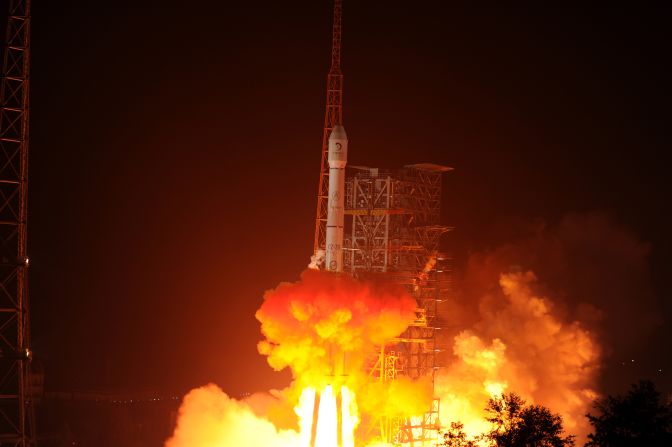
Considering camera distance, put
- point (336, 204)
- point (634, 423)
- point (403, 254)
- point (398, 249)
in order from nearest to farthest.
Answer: point (634, 423) → point (336, 204) → point (398, 249) → point (403, 254)

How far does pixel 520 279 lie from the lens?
76.4 meters

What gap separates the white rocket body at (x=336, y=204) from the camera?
66.2m

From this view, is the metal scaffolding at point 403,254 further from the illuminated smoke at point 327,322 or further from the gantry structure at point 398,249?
Result: the illuminated smoke at point 327,322

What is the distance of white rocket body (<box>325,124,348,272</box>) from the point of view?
2606 inches

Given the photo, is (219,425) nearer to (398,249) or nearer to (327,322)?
(327,322)

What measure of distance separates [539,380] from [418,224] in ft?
38.9

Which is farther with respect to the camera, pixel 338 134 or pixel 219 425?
pixel 219 425

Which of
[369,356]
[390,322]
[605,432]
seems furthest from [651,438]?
[369,356]

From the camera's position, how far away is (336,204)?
66.4 meters

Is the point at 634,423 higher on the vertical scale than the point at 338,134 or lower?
lower

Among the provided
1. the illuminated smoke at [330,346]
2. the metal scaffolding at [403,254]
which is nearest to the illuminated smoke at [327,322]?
the illuminated smoke at [330,346]

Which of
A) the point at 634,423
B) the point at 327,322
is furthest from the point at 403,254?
the point at 634,423

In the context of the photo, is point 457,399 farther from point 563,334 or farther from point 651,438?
point 651,438

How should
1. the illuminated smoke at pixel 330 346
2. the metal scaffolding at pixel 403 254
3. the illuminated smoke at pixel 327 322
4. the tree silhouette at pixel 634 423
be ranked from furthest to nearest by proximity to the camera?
1. the metal scaffolding at pixel 403 254
2. the illuminated smoke at pixel 330 346
3. the illuminated smoke at pixel 327 322
4. the tree silhouette at pixel 634 423
